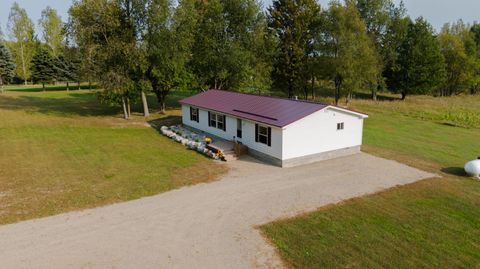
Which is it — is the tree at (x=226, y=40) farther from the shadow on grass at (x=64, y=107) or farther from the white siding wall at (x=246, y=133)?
the shadow on grass at (x=64, y=107)

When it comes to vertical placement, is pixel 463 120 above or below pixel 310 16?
below

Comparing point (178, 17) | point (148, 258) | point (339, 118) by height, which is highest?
point (178, 17)

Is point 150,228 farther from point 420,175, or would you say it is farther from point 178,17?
point 178,17

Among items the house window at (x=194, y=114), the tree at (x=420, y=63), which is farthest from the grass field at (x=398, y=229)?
the tree at (x=420, y=63)

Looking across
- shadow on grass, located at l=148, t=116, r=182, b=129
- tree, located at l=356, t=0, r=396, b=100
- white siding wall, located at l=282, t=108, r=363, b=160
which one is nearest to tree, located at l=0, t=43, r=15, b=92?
shadow on grass, located at l=148, t=116, r=182, b=129

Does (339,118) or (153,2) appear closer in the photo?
(339,118)

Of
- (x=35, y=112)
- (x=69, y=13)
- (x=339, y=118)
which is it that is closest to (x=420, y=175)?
(x=339, y=118)

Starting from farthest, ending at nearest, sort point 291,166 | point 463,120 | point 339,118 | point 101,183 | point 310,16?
point 310,16 → point 463,120 → point 339,118 → point 291,166 → point 101,183
